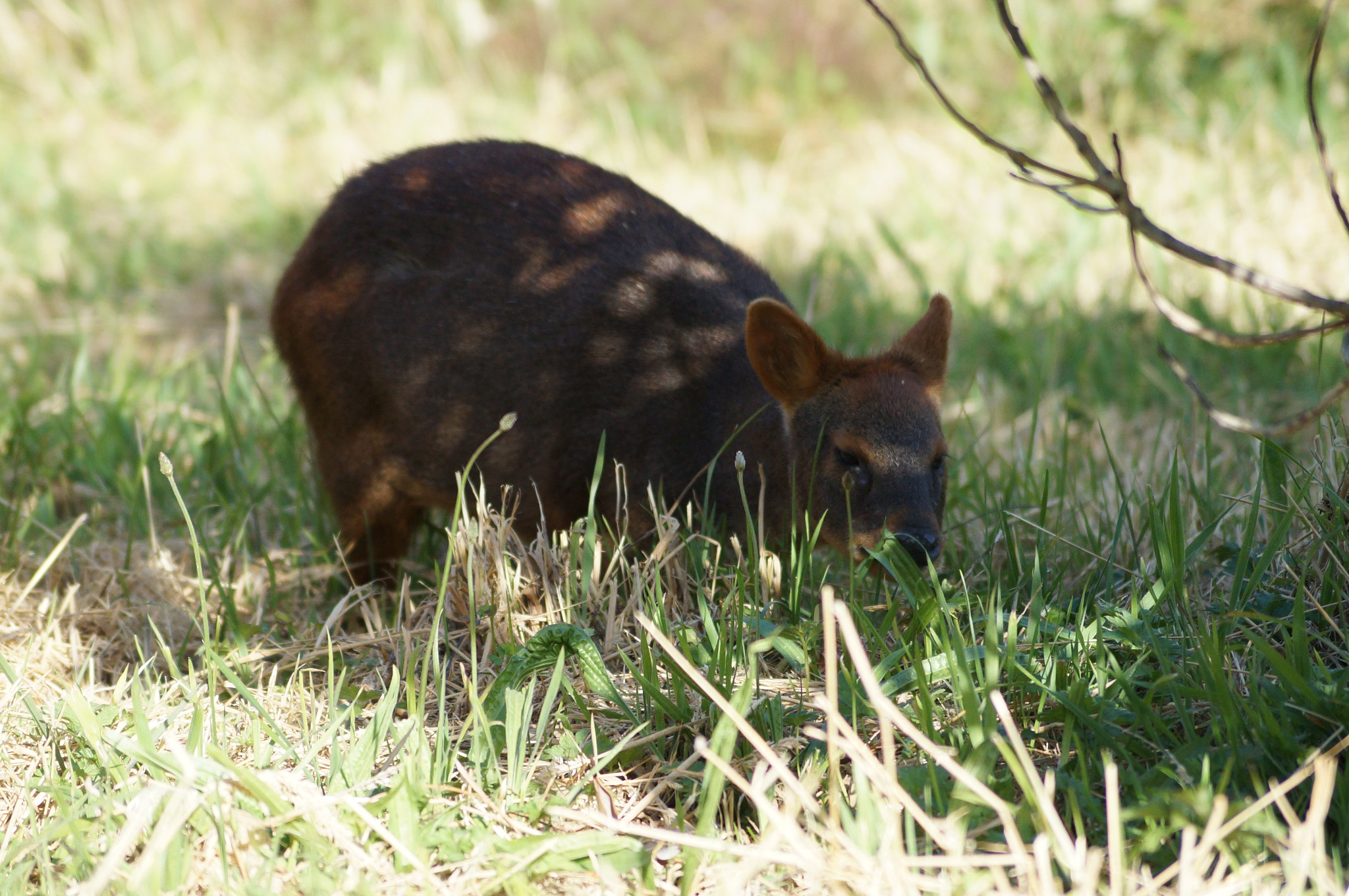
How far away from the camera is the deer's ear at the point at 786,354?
3.43 m

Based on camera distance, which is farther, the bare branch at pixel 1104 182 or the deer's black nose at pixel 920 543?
the deer's black nose at pixel 920 543

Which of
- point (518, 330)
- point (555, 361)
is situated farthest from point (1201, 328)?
point (518, 330)

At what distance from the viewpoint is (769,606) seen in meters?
2.95

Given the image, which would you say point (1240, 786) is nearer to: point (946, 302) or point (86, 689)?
point (946, 302)

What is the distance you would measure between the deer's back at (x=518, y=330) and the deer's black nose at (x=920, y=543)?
644mm

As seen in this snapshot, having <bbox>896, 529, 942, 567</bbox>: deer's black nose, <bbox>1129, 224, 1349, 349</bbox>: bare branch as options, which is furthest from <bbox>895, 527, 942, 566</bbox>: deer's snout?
<bbox>1129, 224, 1349, 349</bbox>: bare branch

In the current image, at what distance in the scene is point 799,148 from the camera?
8.76m

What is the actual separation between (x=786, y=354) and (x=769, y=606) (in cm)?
87

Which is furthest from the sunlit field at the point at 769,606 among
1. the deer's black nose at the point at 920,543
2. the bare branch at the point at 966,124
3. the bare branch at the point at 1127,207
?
the bare branch at the point at 966,124

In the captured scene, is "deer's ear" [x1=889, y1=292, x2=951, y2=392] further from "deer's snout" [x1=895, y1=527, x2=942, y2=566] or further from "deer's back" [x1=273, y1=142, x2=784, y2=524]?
"deer's snout" [x1=895, y1=527, x2=942, y2=566]

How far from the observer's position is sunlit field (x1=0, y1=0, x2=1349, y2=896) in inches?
85.5

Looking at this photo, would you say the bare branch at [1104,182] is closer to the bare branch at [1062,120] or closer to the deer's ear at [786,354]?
the bare branch at [1062,120]

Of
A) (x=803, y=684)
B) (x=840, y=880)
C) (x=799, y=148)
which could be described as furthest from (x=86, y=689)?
(x=799, y=148)

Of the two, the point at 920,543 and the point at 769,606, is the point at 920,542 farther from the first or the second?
the point at 769,606
